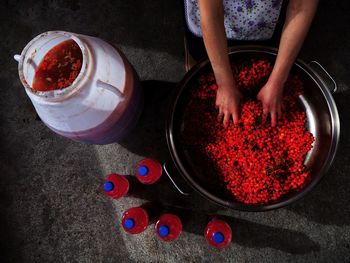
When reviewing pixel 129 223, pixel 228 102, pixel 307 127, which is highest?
pixel 228 102

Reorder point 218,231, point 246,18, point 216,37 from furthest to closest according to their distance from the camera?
point 218,231 → point 246,18 → point 216,37

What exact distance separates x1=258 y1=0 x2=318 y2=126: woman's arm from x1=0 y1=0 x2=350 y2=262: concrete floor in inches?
17.7

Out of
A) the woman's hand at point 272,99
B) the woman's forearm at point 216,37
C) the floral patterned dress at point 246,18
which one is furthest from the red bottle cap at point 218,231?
the floral patterned dress at point 246,18

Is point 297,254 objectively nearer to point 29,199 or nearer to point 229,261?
point 229,261

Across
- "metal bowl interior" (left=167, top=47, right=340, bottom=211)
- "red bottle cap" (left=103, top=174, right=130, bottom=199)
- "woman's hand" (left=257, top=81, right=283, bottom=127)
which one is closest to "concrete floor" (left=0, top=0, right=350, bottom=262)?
"red bottle cap" (left=103, top=174, right=130, bottom=199)

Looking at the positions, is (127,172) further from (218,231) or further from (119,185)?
→ (218,231)

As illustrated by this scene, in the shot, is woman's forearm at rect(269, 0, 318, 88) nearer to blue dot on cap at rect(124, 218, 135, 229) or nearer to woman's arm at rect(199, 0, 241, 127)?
woman's arm at rect(199, 0, 241, 127)

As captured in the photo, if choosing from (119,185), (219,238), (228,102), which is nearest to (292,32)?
(228,102)

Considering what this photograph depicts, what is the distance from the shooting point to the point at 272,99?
1003mm

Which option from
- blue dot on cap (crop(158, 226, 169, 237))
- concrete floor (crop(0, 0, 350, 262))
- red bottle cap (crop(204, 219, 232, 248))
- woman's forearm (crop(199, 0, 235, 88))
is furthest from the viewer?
concrete floor (crop(0, 0, 350, 262))

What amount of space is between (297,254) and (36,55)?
1.16m

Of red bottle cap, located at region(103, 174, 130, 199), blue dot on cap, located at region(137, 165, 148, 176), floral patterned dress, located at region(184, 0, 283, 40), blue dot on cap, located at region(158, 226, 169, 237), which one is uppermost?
floral patterned dress, located at region(184, 0, 283, 40)

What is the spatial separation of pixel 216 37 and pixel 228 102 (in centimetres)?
22

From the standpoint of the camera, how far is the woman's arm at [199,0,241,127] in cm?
83
